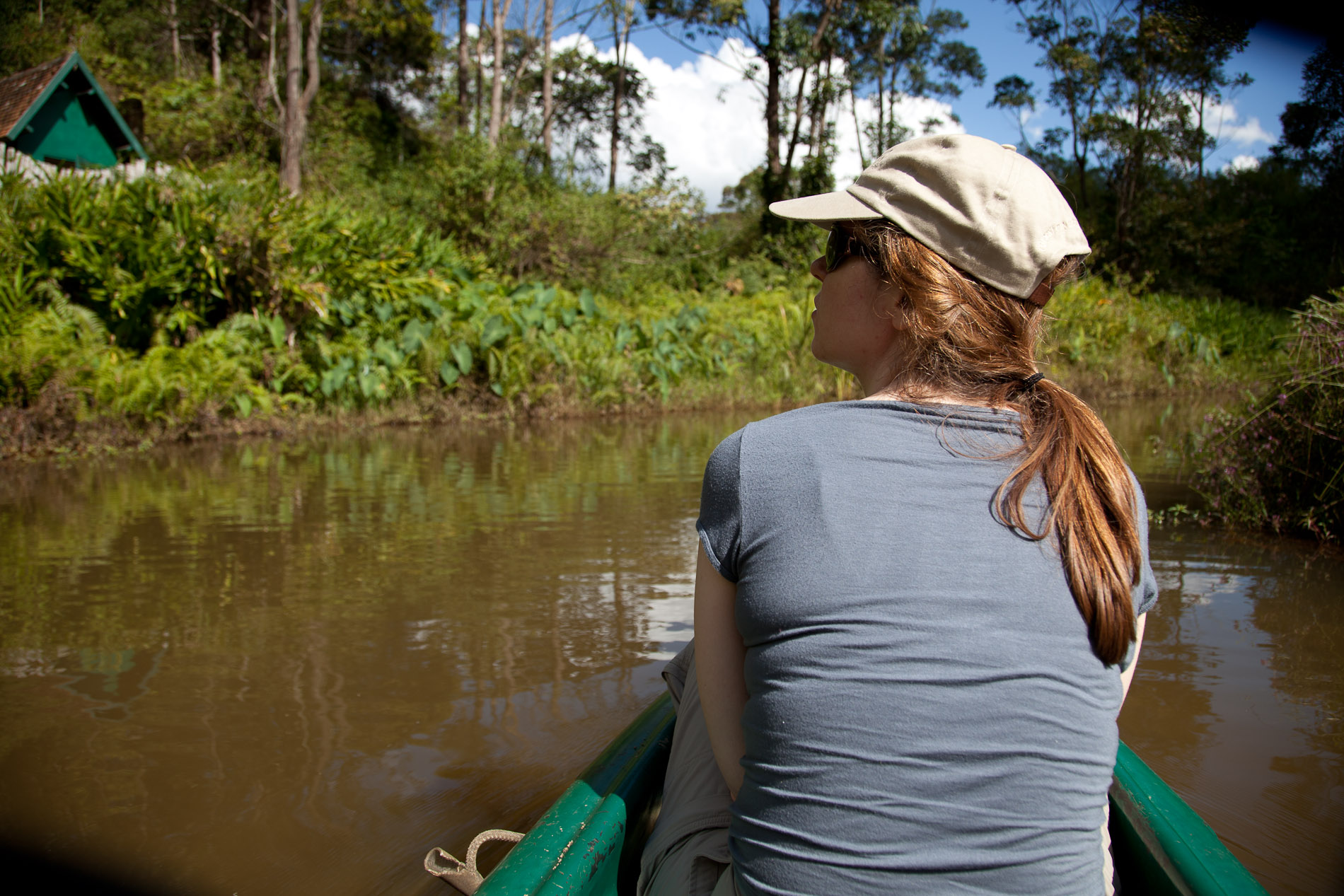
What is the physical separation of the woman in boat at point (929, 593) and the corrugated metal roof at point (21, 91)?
1780cm

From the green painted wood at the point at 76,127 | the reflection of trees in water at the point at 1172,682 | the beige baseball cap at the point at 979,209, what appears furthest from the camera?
the green painted wood at the point at 76,127

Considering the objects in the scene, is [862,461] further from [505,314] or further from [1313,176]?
[1313,176]

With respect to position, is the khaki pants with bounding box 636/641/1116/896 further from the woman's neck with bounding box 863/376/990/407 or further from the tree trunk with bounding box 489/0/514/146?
the tree trunk with bounding box 489/0/514/146

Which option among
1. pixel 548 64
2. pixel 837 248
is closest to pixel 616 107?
pixel 548 64

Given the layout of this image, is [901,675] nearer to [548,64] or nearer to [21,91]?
[21,91]

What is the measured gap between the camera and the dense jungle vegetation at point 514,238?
8273mm

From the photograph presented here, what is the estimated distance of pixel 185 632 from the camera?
342cm

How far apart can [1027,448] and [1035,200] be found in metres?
0.32

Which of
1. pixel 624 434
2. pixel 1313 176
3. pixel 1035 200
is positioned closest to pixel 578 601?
pixel 1035 200

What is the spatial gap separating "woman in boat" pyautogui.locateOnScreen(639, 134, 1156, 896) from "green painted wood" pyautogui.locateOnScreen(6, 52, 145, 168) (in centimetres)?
1856

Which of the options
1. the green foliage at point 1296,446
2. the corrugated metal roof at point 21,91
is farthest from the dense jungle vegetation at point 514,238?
the corrugated metal roof at point 21,91

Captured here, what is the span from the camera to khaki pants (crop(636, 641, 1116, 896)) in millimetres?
1180

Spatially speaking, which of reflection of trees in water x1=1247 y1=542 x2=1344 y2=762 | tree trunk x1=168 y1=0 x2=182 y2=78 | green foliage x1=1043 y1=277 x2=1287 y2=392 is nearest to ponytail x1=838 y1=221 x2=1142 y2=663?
reflection of trees in water x1=1247 y1=542 x2=1344 y2=762

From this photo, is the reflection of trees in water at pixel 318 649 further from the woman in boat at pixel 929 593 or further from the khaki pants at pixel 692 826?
the woman in boat at pixel 929 593
